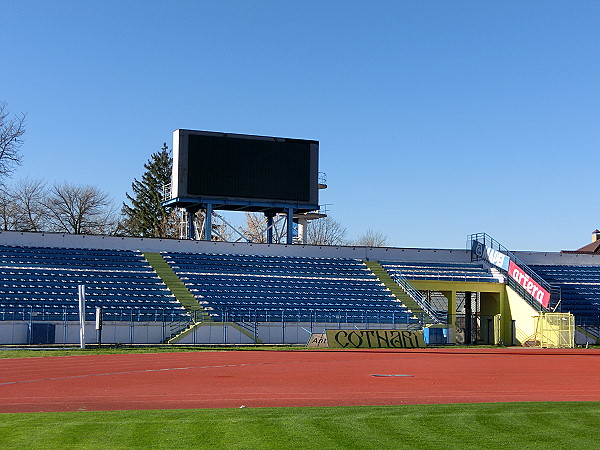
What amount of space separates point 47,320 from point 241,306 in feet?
33.3

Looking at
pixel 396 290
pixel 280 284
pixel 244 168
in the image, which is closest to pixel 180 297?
pixel 280 284

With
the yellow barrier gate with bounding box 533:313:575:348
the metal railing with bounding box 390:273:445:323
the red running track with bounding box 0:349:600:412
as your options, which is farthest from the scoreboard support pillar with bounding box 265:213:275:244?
the red running track with bounding box 0:349:600:412

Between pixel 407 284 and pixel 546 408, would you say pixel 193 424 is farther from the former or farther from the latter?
pixel 407 284

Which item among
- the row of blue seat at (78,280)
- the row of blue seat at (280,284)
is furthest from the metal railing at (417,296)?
the row of blue seat at (78,280)

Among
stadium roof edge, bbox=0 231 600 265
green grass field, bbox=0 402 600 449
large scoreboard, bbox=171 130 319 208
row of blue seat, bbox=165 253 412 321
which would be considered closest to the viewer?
green grass field, bbox=0 402 600 449

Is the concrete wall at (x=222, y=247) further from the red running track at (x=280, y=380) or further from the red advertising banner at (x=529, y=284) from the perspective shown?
the red running track at (x=280, y=380)

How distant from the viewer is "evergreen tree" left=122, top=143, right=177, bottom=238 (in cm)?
9544

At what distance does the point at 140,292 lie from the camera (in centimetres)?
4550

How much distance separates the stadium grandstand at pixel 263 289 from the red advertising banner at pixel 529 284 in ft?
0.22

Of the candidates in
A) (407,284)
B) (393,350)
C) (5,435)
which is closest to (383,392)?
(5,435)

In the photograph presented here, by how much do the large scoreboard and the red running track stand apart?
17.8m

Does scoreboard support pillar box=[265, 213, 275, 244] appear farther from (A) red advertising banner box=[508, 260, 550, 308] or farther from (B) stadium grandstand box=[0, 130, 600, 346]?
(A) red advertising banner box=[508, 260, 550, 308]

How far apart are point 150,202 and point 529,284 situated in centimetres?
5491

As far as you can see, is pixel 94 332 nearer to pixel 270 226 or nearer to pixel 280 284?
pixel 280 284
